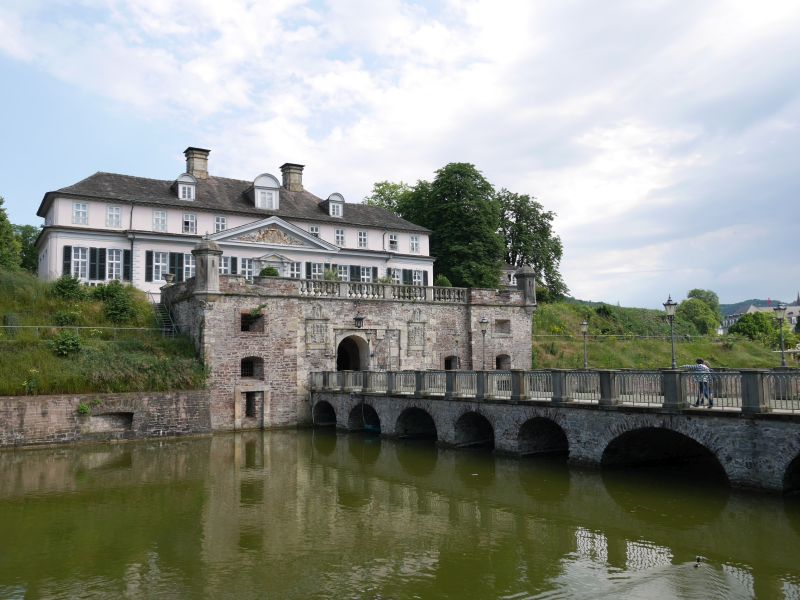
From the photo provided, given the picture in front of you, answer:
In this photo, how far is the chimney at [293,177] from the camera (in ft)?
154

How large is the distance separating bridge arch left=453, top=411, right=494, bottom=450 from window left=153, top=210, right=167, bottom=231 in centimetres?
2267

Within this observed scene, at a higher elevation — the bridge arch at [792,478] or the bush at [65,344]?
the bush at [65,344]

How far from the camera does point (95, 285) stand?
3506 cm

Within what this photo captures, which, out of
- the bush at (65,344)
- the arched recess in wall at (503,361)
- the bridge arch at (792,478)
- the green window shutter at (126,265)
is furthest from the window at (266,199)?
the bridge arch at (792,478)

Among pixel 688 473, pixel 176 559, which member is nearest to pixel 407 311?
pixel 688 473

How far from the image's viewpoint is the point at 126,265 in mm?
36688

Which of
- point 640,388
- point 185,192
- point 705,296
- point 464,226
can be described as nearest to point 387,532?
point 640,388

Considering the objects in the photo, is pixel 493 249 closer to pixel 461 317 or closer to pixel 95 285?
pixel 461 317

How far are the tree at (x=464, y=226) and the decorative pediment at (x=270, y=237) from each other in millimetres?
13929

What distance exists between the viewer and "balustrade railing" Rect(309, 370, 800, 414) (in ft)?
47.8

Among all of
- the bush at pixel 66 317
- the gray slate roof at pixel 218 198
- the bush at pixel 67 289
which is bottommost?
the bush at pixel 66 317

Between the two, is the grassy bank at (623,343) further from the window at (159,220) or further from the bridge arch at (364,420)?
the window at (159,220)

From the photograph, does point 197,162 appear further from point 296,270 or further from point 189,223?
point 296,270

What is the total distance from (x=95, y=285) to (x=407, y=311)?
16276 mm
